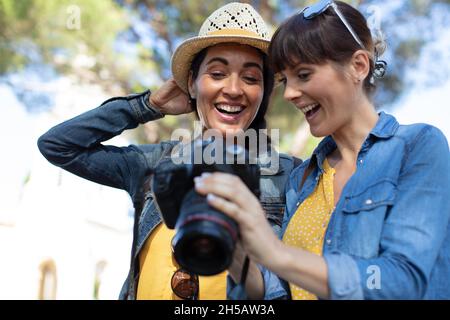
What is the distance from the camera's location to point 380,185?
1301 millimetres

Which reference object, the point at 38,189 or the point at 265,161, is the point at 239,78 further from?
the point at 38,189

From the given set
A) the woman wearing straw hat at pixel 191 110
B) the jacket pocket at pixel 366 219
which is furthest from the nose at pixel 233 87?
the jacket pocket at pixel 366 219

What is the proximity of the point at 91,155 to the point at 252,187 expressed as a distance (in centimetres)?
91

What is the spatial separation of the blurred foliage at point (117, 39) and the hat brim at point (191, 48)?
4409 millimetres

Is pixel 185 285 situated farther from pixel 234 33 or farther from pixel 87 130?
pixel 234 33

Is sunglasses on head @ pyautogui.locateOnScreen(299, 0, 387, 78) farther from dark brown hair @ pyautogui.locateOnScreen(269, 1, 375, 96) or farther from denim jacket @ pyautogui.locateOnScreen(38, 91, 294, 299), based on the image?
denim jacket @ pyautogui.locateOnScreen(38, 91, 294, 299)

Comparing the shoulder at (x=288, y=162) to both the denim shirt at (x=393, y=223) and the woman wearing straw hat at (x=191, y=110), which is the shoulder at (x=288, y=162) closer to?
the woman wearing straw hat at (x=191, y=110)

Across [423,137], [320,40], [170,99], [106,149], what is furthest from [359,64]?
[106,149]

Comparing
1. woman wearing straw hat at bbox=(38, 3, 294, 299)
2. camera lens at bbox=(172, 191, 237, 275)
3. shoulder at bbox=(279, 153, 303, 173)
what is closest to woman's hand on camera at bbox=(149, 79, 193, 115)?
woman wearing straw hat at bbox=(38, 3, 294, 299)

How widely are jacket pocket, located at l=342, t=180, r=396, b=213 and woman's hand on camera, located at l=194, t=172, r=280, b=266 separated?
31cm

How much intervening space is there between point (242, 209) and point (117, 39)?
6148 millimetres

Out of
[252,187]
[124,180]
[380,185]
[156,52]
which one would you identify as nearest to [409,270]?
[380,185]

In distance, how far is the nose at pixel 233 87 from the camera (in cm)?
184

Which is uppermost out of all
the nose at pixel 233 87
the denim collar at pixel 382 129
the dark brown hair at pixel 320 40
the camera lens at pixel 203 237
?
the nose at pixel 233 87
